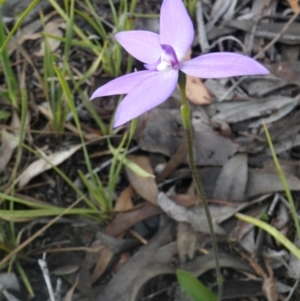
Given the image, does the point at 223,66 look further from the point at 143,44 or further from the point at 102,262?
the point at 102,262

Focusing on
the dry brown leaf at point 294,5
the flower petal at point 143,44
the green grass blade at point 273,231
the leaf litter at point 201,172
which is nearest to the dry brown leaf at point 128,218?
the leaf litter at point 201,172

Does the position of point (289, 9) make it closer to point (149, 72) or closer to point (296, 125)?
point (296, 125)

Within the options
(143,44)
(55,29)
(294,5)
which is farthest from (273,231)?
(55,29)

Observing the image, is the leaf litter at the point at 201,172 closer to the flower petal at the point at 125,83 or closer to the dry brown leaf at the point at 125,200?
the dry brown leaf at the point at 125,200

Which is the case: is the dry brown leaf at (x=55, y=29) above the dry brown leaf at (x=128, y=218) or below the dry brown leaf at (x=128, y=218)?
above

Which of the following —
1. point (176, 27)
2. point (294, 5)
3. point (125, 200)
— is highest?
point (176, 27)

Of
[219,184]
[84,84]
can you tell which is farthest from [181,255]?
[84,84]
